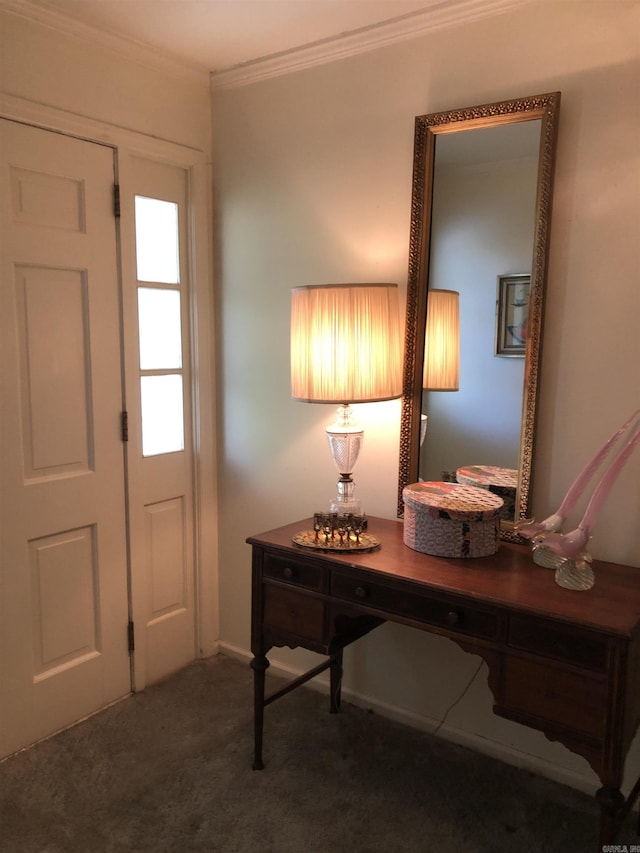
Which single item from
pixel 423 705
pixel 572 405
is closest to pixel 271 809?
pixel 423 705

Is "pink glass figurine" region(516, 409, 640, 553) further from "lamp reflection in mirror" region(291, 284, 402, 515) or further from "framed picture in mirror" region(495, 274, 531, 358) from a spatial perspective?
"lamp reflection in mirror" region(291, 284, 402, 515)

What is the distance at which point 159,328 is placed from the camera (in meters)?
2.60

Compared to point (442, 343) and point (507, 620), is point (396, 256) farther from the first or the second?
point (507, 620)

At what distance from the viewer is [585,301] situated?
1.91 metres

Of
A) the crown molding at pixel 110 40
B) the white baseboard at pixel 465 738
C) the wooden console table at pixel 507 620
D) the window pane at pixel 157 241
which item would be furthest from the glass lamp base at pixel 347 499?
the crown molding at pixel 110 40

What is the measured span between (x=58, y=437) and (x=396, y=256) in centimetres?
130

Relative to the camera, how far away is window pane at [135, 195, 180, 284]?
8.19 feet

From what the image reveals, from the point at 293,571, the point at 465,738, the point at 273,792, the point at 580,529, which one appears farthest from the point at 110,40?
the point at 465,738

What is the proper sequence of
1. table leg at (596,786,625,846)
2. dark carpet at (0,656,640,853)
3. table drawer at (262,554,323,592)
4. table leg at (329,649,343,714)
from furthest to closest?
table leg at (329,649,343,714), table drawer at (262,554,323,592), dark carpet at (0,656,640,853), table leg at (596,786,625,846)

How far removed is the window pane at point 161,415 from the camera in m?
2.58

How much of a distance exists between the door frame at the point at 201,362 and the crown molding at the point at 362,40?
0.34m

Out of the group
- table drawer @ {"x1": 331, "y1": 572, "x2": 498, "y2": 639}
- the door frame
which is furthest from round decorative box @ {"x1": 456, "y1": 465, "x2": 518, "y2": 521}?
the door frame

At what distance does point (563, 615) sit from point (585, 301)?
90 centimetres

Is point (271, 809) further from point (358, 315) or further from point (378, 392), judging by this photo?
point (358, 315)
